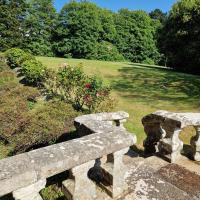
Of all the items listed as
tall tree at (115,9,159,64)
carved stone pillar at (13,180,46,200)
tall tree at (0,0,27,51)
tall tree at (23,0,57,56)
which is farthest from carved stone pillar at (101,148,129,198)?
tall tree at (115,9,159,64)

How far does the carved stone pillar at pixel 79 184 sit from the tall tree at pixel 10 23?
32418 millimetres

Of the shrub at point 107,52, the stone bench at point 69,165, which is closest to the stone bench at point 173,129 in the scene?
the stone bench at point 69,165

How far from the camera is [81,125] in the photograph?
3508mm

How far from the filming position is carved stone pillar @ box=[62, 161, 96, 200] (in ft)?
8.48

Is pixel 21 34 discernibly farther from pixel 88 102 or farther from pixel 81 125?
pixel 81 125

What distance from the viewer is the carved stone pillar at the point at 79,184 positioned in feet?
8.48

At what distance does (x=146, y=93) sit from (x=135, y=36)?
109 feet

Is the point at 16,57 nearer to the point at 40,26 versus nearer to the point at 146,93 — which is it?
the point at 146,93

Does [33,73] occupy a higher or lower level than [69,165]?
higher

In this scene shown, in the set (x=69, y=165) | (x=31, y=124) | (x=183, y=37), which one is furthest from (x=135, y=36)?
(x=69, y=165)

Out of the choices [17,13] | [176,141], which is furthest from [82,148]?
[17,13]

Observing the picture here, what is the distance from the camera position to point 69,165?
7.81 ft

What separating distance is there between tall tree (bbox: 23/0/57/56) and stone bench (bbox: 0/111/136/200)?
35.2 meters

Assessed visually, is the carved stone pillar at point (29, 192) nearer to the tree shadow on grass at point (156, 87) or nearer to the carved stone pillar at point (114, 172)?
the carved stone pillar at point (114, 172)
